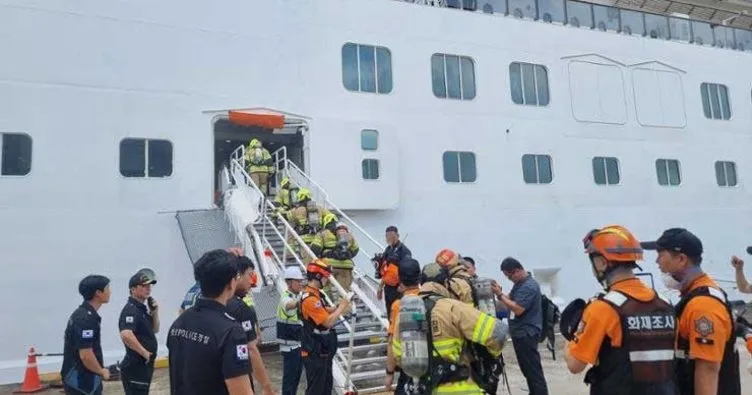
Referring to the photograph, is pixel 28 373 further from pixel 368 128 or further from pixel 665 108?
pixel 665 108

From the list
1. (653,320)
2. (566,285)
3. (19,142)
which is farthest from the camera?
(566,285)

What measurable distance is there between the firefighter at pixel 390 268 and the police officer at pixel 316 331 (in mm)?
1507

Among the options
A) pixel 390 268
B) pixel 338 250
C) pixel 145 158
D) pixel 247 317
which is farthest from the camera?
pixel 145 158

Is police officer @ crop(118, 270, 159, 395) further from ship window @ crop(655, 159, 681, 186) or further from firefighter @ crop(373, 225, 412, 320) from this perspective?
ship window @ crop(655, 159, 681, 186)

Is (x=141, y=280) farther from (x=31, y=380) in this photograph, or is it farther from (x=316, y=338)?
(x=31, y=380)

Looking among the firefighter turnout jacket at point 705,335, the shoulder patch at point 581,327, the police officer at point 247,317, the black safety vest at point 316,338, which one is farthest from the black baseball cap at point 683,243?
the black safety vest at point 316,338

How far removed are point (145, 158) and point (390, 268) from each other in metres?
4.97

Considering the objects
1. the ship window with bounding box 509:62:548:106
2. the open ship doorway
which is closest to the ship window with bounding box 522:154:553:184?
the ship window with bounding box 509:62:548:106

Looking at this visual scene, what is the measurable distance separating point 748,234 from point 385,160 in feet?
34.4

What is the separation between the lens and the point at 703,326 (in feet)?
8.27

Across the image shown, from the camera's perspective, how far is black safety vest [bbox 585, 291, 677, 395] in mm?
2346

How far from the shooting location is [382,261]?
6906mm

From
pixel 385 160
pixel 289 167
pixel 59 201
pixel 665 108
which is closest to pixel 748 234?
pixel 665 108

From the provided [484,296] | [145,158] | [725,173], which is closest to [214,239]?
[145,158]
